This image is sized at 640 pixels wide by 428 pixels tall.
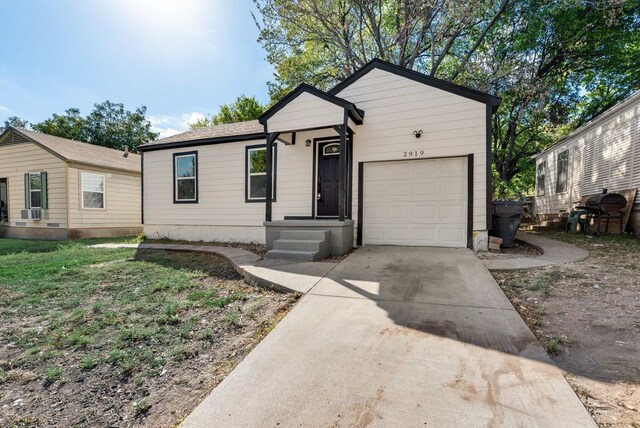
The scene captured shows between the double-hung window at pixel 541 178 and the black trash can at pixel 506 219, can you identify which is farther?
the double-hung window at pixel 541 178

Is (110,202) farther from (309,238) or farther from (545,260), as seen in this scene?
(545,260)

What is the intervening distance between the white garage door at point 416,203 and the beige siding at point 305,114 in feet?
4.98

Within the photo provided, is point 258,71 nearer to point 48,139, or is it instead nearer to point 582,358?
point 48,139

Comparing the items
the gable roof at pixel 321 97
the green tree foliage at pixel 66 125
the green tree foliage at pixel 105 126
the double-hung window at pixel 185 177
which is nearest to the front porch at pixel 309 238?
the gable roof at pixel 321 97

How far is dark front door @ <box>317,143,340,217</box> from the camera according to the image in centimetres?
731

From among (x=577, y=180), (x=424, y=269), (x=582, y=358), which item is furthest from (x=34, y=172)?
(x=577, y=180)

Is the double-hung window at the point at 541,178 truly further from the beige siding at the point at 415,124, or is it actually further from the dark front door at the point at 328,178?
the dark front door at the point at 328,178

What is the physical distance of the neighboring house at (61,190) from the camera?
10.5m

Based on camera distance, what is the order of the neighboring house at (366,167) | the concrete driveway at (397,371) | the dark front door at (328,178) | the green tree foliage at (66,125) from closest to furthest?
the concrete driveway at (397,371), the neighboring house at (366,167), the dark front door at (328,178), the green tree foliage at (66,125)

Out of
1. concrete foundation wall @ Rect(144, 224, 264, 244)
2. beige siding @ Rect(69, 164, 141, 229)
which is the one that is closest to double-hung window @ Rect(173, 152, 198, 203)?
concrete foundation wall @ Rect(144, 224, 264, 244)

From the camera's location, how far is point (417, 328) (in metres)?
2.59

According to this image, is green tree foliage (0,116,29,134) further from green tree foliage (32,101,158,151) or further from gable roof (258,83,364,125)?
gable roof (258,83,364,125)

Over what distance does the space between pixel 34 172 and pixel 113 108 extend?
21.7 metres

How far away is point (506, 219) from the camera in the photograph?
6234 mm
